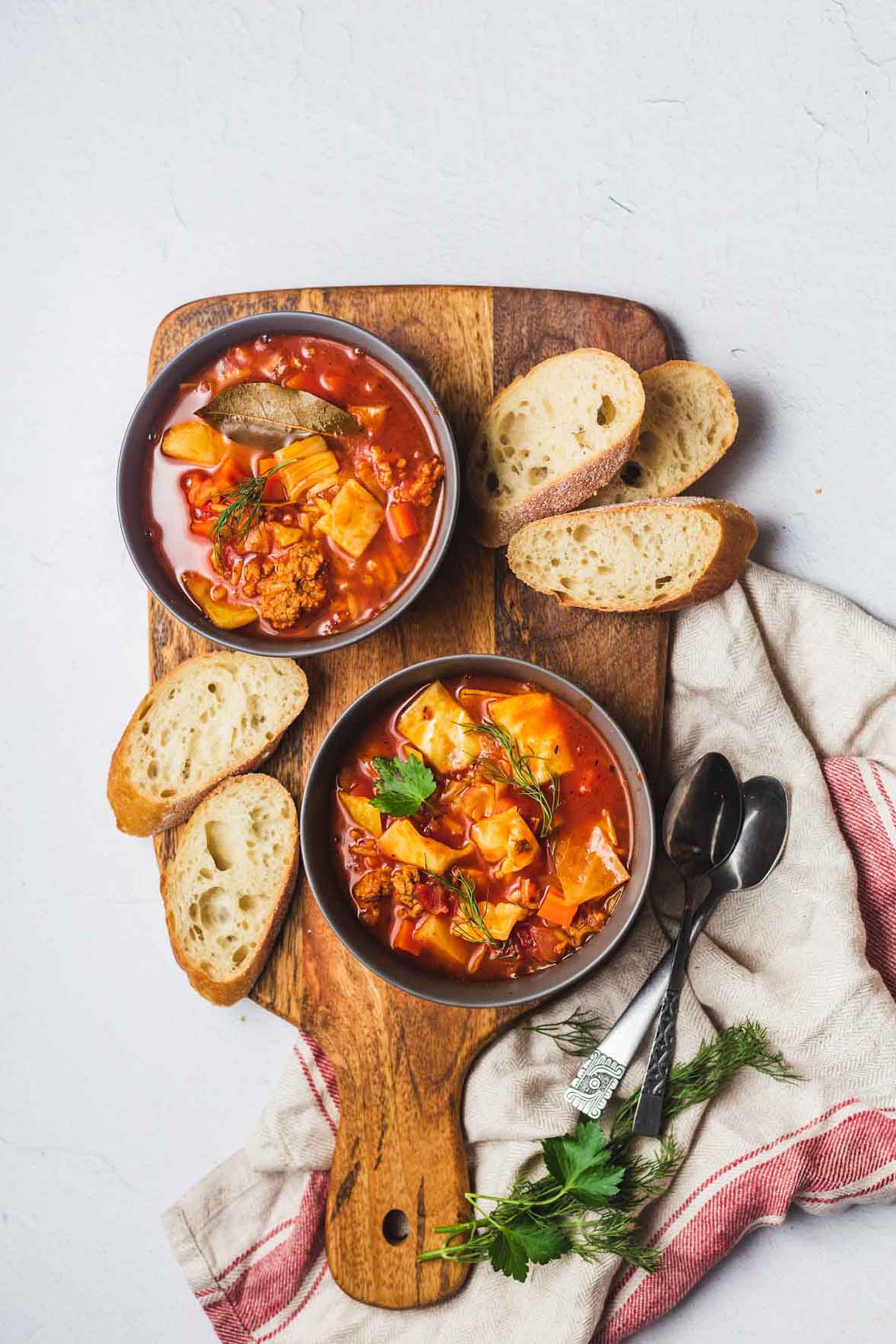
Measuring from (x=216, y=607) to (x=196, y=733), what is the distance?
1.43ft

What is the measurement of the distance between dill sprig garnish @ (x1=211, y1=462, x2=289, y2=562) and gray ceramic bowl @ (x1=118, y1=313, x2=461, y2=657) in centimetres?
21

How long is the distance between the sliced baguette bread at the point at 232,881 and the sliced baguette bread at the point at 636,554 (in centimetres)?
A: 105

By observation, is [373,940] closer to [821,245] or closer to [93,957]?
[93,957]

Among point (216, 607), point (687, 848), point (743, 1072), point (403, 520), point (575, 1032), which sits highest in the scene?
point (403, 520)

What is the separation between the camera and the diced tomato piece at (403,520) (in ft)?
10.4

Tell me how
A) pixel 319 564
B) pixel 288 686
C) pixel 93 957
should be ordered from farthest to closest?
pixel 93 957 < pixel 288 686 < pixel 319 564

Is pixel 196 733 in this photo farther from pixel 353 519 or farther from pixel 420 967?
pixel 420 967

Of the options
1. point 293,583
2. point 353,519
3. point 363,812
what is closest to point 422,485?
point 353,519

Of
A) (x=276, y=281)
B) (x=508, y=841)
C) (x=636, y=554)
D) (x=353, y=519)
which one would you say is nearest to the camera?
(x=508, y=841)

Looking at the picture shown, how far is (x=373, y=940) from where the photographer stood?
10.5ft

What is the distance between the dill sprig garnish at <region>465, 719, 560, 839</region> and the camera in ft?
10.1

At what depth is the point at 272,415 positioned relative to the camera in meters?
3.14

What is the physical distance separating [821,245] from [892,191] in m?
0.27

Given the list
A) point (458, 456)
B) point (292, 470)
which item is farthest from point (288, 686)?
point (458, 456)
